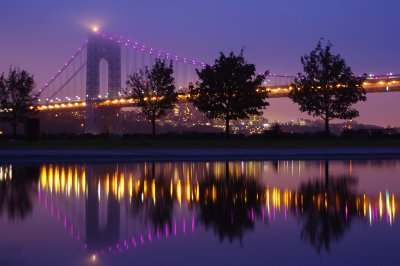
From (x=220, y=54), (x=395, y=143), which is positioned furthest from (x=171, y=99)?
(x=395, y=143)

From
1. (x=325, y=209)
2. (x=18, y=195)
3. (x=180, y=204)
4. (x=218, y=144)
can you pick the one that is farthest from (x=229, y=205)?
(x=218, y=144)

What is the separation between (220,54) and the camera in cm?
3603

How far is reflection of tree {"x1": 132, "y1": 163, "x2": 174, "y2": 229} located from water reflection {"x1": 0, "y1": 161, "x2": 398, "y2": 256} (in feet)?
0.05

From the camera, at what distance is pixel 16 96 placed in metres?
41.2

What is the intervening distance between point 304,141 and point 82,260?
86.3ft

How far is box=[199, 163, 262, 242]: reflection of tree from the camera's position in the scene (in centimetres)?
773

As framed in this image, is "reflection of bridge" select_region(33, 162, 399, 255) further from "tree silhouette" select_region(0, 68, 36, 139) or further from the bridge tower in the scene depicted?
the bridge tower

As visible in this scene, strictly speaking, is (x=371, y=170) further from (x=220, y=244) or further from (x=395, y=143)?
(x=395, y=143)

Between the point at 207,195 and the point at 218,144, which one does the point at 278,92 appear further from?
the point at 207,195

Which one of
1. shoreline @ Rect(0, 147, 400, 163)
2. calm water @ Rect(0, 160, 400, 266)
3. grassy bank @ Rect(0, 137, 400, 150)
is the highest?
grassy bank @ Rect(0, 137, 400, 150)

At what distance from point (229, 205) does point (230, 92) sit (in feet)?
82.7

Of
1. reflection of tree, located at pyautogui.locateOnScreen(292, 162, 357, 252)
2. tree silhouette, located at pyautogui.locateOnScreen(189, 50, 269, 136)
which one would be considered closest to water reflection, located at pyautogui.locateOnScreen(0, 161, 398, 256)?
reflection of tree, located at pyautogui.locateOnScreen(292, 162, 357, 252)

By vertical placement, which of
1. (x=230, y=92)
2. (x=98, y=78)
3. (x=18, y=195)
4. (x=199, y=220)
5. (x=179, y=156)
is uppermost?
(x=98, y=78)

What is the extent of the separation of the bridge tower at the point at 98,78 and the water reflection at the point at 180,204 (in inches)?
1415
